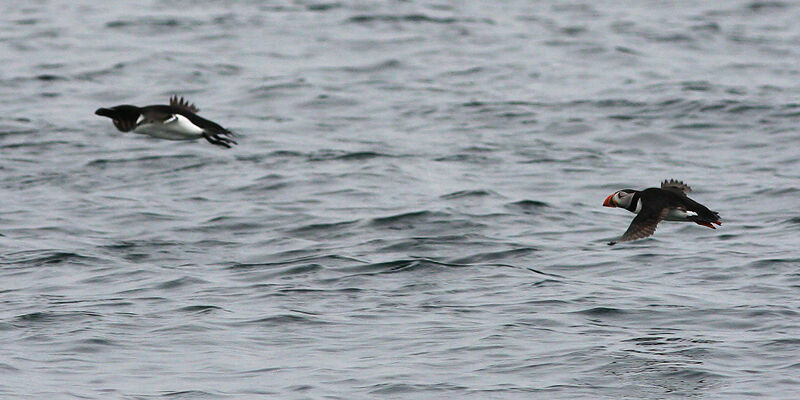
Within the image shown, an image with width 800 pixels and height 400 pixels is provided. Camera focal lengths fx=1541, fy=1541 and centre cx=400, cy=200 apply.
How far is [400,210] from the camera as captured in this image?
760 inches

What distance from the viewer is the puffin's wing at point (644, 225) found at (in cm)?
1281

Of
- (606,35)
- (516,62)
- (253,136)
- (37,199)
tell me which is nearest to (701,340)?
(37,199)

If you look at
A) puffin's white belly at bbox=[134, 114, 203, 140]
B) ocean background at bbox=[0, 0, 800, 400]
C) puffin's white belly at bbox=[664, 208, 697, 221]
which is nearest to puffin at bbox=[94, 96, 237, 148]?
puffin's white belly at bbox=[134, 114, 203, 140]

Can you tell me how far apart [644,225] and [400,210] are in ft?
22.1

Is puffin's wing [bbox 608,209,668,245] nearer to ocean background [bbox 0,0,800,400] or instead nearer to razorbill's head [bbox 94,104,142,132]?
ocean background [bbox 0,0,800,400]

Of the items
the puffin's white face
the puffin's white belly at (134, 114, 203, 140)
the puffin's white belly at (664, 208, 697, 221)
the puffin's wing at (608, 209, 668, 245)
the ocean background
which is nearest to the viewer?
the puffin's wing at (608, 209, 668, 245)

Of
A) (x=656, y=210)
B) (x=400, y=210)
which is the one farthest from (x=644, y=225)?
(x=400, y=210)

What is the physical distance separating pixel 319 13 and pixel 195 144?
1257cm

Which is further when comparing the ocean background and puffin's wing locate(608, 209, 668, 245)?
the ocean background

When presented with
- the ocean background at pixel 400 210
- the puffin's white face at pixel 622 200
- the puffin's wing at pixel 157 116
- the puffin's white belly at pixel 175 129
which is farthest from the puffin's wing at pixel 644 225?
the puffin's wing at pixel 157 116

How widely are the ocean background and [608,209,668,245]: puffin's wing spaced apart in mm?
1133

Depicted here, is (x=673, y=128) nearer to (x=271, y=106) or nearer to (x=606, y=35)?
(x=271, y=106)

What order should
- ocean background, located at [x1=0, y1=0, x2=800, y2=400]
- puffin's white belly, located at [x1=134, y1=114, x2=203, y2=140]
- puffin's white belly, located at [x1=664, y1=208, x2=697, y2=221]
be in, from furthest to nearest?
puffin's white belly, located at [x1=134, y1=114, x2=203, y2=140] < ocean background, located at [x1=0, y1=0, x2=800, y2=400] < puffin's white belly, located at [x1=664, y1=208, x2=697, y2=221]

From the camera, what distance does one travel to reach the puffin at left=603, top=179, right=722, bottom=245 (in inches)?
507
